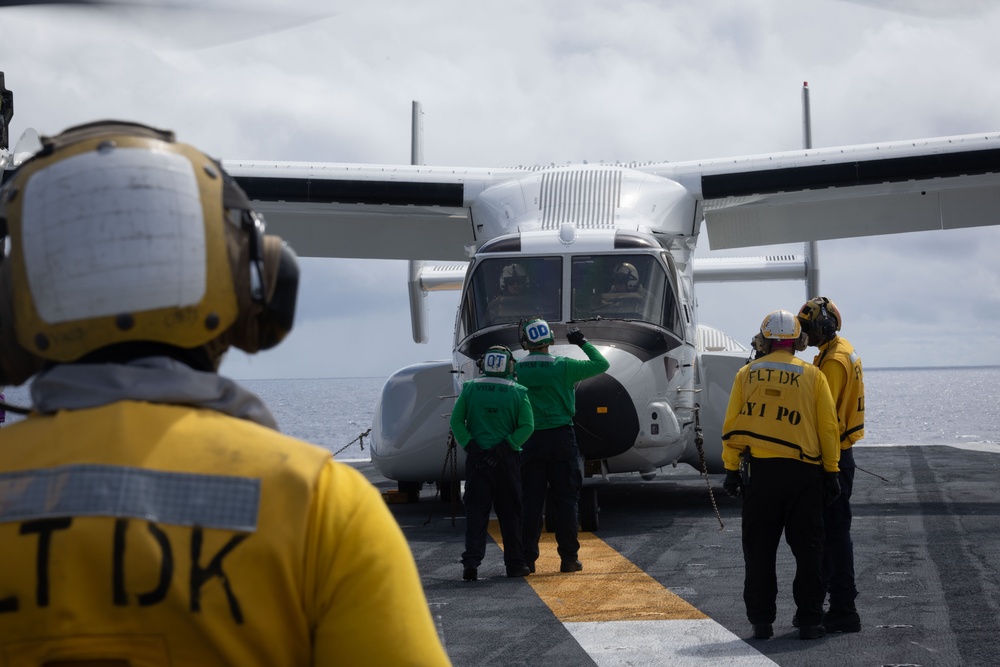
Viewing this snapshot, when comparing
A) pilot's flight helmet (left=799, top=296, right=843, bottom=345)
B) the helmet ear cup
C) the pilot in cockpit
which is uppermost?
the pilot in cockpit

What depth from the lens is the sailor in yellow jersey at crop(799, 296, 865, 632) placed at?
7.29 metres

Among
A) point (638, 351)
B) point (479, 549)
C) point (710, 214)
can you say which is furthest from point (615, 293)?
point (710, 214)

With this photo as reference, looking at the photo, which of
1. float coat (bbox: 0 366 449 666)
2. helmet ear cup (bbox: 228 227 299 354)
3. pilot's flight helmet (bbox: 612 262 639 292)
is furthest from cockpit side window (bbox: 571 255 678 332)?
float coat (bbox: 0 366 449 666)

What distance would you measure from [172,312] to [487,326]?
10472 mm

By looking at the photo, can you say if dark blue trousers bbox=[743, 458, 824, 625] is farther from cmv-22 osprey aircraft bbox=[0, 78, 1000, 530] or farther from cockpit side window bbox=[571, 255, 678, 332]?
cockpit side window bbox=[571, 255, 678, 332]

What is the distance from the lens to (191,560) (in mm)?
1600

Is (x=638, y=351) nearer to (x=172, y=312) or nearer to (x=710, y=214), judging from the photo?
(x=710, y=214)

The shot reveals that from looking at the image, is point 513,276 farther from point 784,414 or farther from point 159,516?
point 159,516

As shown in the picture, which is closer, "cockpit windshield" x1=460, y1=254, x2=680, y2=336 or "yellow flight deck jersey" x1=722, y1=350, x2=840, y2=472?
"yellow flight deck jersey" x1=722, y1=350, x2=840, y2=472

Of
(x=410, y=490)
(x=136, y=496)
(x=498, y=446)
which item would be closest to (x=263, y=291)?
(x=136, y=496)

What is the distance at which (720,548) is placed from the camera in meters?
10.5

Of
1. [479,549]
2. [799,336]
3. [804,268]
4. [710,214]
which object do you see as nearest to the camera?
[799,336]

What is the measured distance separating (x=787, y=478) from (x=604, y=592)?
1.98 meters

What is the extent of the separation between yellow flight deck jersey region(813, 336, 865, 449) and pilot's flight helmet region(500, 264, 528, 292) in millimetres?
5091
